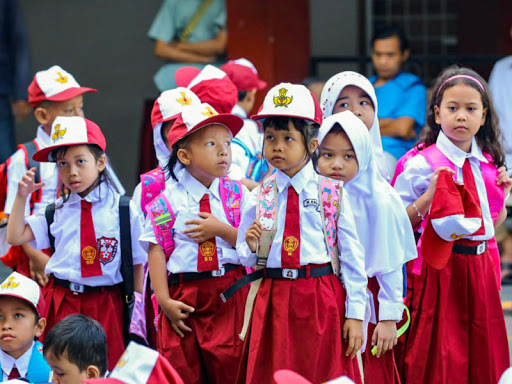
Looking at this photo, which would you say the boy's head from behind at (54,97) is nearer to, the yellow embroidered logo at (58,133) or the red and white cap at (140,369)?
the yellow embroidered logo at (58,133)

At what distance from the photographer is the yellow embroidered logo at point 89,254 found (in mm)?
5176

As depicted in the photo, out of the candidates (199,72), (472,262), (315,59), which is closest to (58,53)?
(315,59)

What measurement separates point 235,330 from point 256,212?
620 mm

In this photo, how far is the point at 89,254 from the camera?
5180 mm

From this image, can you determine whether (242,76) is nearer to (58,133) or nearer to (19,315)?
(58,133)

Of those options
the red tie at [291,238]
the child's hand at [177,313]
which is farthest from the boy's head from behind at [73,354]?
the red tie at [291,238]

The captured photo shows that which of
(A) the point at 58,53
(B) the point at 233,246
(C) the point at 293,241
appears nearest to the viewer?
(C) the point at 293,241

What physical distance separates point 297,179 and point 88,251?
1.10 metres

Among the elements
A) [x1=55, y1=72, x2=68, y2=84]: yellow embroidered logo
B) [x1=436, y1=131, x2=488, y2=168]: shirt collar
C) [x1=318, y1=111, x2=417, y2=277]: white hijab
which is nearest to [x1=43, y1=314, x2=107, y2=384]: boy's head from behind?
[x1=318, y1=111, x2=417, y2=277]: white hijab

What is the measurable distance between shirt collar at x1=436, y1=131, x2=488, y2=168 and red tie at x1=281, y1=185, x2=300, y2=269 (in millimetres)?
1041

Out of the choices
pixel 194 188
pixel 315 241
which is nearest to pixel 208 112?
pixel 194 188

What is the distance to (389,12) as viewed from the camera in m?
10.3

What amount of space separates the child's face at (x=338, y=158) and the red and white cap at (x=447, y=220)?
44 cm

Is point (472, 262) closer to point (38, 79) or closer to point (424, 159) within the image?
point (424, 159)
